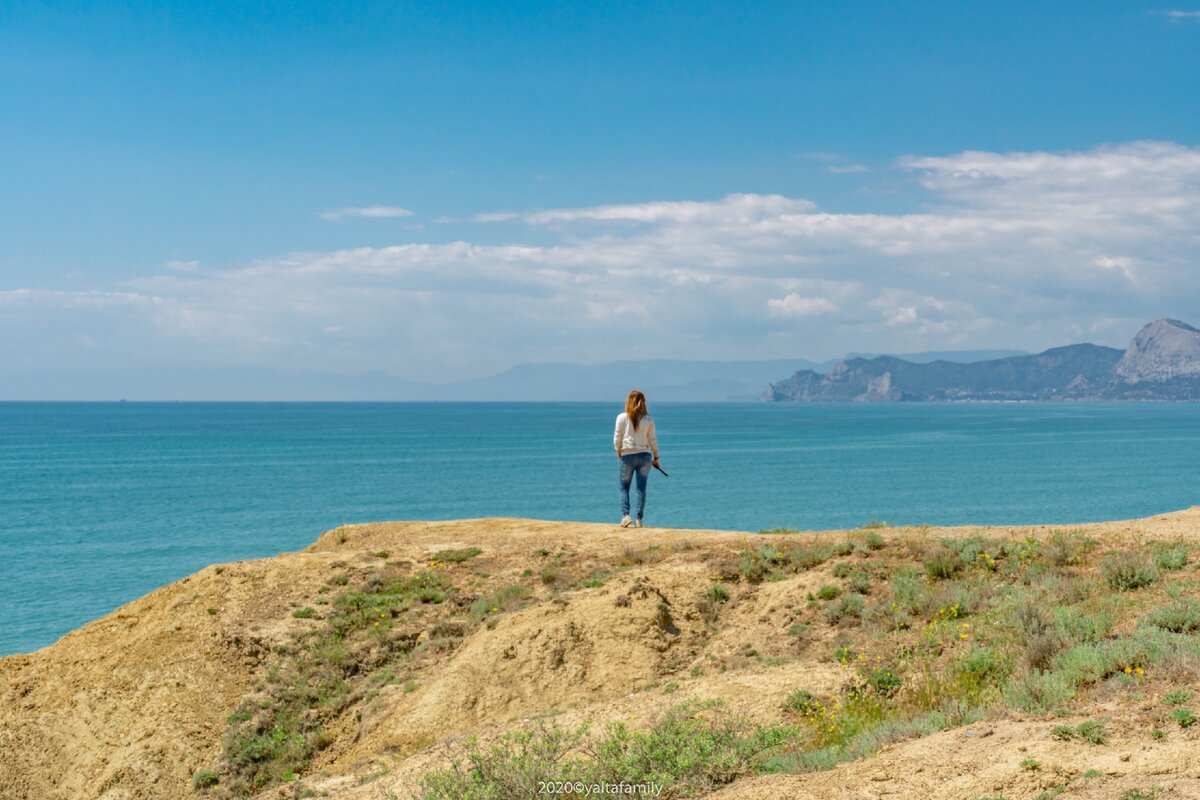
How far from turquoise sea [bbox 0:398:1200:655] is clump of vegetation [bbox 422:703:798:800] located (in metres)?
23.4

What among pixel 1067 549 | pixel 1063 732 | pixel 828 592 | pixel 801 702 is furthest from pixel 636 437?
pixel 1063 732

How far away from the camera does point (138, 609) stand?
18.3 meters

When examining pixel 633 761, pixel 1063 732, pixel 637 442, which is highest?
pixel 637 442

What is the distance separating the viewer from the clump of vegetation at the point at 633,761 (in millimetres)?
→ 9297

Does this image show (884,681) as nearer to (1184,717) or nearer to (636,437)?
(1184,717)

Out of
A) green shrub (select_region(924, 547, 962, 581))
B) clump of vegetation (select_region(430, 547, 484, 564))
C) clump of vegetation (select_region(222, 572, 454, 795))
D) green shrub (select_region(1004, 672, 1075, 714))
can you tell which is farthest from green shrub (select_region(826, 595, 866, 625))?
clump of vegetation (select_region(430, 547, 484, 564))

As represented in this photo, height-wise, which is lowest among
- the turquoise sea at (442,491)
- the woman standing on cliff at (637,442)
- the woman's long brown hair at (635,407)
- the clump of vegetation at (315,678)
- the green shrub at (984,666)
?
the turquoise sea at (442,491)

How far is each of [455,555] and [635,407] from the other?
4.68 meters

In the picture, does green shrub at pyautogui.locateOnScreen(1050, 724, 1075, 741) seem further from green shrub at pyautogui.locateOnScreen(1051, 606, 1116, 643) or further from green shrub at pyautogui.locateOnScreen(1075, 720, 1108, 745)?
green shrub at pyautogui.locateOnScreen(1051, 606, 1116, 643)

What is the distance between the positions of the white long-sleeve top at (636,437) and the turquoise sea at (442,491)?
19.2m

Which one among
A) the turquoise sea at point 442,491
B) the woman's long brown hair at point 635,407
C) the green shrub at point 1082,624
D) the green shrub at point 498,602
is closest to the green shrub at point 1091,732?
the green shrub at point 1082,624

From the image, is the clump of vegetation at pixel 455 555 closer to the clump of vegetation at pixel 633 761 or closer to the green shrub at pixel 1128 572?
the clump of vegetation at pixel 633 761

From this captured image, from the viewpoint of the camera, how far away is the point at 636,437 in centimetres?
1956

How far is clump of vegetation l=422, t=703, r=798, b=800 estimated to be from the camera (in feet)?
30.5
